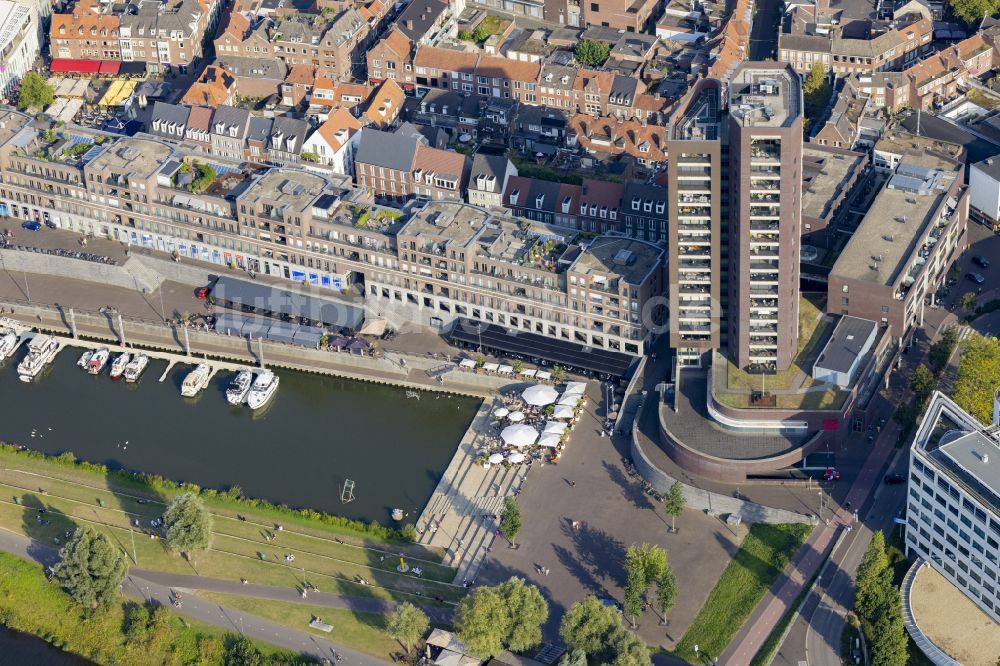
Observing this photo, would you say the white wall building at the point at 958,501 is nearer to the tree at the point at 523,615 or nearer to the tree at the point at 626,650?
the tree at the point at 626,650

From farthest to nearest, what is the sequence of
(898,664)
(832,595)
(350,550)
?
1. (350,550)
2. (832,595)
3. (898,664)

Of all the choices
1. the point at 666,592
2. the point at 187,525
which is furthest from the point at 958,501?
the point at 187,525

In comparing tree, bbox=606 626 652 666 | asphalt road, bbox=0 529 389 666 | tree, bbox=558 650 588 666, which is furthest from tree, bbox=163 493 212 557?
tree, bbox=606 626 652 666

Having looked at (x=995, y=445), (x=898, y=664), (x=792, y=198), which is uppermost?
(x=792, y=198)

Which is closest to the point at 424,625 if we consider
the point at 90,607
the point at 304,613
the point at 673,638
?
the point at 304,613

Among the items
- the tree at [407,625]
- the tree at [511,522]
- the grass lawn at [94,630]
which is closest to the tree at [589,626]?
the tree at [407,625]

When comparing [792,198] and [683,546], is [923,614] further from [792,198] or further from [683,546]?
[792,198]
